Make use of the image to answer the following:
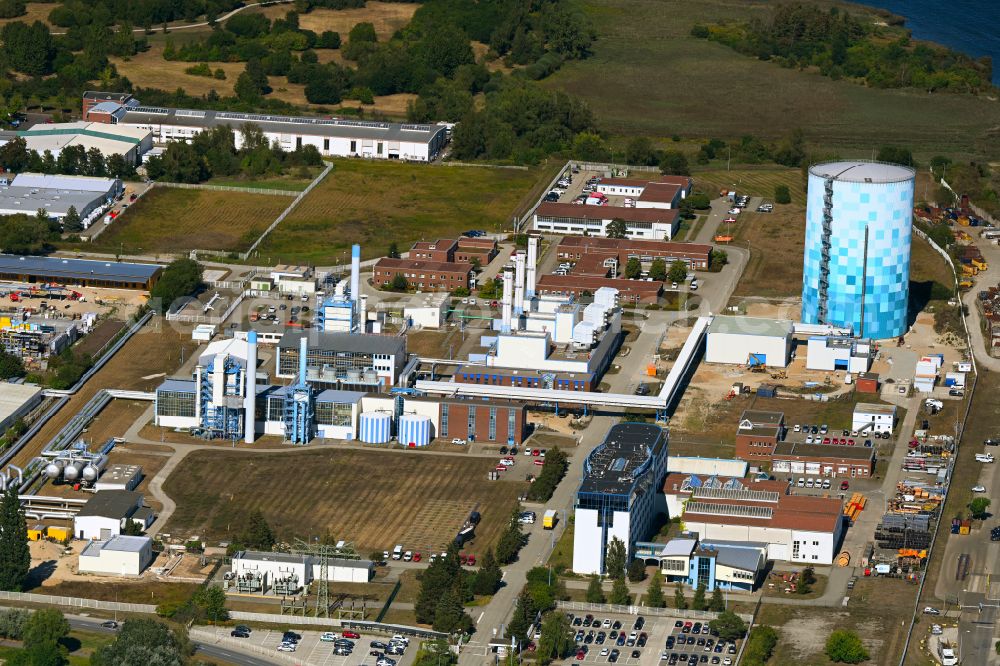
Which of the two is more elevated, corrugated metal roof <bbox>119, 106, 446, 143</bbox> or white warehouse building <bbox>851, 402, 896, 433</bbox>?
white warehouse building <bbox>851, 402, 896, 433</bbox>

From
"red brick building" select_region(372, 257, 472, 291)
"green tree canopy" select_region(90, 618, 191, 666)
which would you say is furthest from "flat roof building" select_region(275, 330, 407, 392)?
"green tree canopy" select_region(90, 618, 191, 666)

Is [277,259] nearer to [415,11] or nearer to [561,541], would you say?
[561,541]

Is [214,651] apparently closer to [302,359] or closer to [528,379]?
[302,359]

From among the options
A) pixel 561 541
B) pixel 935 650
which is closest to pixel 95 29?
pixel 561 541

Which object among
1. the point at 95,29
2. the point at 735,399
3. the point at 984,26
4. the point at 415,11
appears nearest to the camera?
the point at 735,399

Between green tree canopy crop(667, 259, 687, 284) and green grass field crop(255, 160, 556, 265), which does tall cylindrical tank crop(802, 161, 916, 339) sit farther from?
green grass field crop(255, 160, 556, 265)

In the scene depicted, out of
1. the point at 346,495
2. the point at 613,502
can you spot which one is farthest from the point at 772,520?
the point at 346,495

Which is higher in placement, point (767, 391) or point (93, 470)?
Answer: point (93, 470)
